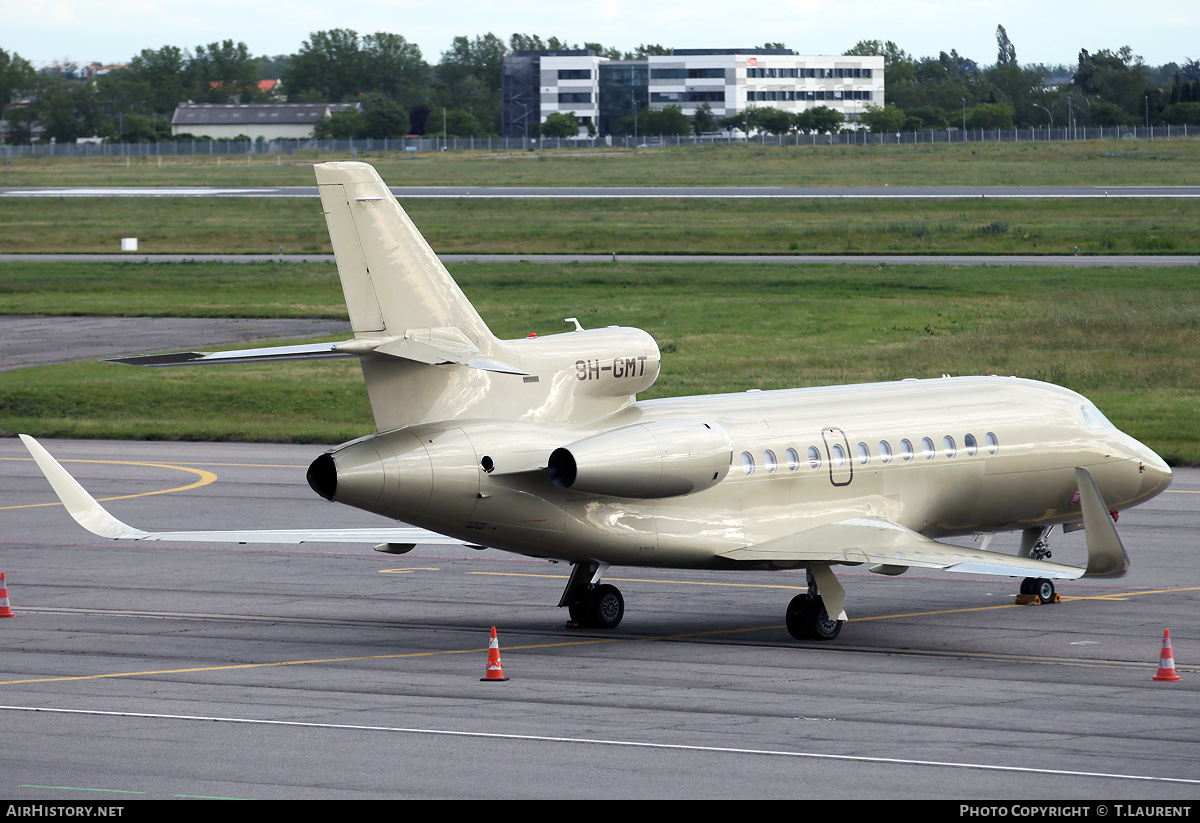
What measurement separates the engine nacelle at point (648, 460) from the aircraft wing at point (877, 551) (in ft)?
5.02

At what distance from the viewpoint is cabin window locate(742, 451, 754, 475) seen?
2203cm

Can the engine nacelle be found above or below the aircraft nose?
above

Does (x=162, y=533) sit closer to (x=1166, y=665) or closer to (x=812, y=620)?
(x=812, y=620)

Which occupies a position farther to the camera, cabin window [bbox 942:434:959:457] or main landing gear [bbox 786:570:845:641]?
cabin window [bbox 942:434:959:457]

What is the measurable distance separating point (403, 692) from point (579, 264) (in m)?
59.1

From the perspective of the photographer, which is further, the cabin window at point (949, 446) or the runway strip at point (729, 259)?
the runway strip at point (729, 259)

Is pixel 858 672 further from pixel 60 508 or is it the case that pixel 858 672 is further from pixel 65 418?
pixel 65 418

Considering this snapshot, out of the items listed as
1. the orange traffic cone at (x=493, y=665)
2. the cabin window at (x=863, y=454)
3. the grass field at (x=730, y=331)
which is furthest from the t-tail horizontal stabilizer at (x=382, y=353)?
the grass field at (x=730, y=331)

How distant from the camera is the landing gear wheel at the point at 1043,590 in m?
24.8

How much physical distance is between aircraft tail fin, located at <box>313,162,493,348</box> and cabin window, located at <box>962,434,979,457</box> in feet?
29.6

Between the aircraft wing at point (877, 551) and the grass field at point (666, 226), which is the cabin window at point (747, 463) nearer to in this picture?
the aircraft wing at point (877, 551)

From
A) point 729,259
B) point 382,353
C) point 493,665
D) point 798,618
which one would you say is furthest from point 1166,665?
point 729,259

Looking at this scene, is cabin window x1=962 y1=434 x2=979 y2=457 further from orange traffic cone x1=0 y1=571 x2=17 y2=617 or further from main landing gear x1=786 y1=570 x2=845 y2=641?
orange traffic cone x1=0 y1=571 x2=17 y2=617

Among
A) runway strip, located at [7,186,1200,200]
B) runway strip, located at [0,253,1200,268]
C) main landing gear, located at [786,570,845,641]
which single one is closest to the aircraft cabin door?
main landing gear, located at [786,570,845,641]
